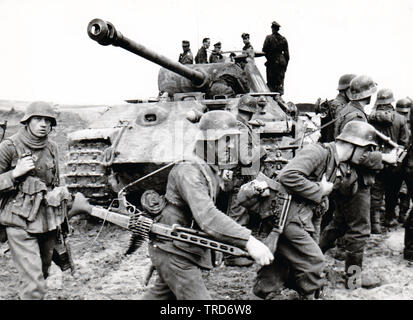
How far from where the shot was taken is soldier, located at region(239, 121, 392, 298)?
4379mm

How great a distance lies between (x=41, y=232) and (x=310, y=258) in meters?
2.35

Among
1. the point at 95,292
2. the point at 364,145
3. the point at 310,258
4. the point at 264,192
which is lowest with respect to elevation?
the point at 95,292

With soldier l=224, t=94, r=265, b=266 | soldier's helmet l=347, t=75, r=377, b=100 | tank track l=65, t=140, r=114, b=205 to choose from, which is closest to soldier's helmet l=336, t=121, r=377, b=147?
soldier's helmet l=347, t=75, r=377, b=100

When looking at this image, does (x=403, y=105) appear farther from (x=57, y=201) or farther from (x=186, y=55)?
(x=186, y=55)

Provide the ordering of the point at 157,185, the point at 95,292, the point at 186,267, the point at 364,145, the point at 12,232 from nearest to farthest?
the point at 186,267
the point at 12,232
the point at 364,145
the point at 95,292
the point at 157,185

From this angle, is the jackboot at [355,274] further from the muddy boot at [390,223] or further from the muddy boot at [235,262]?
the muddy boot at [390,223]

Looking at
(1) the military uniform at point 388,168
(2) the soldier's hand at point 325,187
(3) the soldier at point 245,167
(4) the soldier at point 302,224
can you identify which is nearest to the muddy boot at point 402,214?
(1) the military uniform at point 388,168

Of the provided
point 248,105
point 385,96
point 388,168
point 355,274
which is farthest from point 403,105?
point 355,274

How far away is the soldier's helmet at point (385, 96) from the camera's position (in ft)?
25.8

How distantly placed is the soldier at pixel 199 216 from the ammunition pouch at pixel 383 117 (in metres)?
4.67

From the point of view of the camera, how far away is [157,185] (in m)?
7.38

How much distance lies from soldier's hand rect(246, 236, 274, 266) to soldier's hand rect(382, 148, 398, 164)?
334 centimetres
